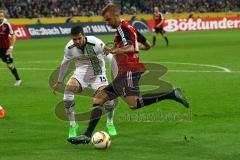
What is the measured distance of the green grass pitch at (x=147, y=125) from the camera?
916 cm

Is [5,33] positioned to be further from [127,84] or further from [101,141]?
[101,141]

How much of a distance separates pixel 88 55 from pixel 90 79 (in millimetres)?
490

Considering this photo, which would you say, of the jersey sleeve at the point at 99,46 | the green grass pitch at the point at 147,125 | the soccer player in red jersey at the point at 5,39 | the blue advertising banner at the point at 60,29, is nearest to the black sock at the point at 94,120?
the green grass pitch at the point at 147,125

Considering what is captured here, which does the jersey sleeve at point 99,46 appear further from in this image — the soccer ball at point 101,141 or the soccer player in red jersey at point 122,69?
the soccer ball at point 101,141

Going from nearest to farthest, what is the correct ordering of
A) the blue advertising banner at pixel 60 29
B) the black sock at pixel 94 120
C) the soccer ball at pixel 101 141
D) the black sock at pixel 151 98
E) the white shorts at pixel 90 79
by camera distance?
the soccer ball at pixel 101 141
the black sock at pixel 94 120
the white shorts at pixel 90 79
the black sock at pixel 151 98
the blue advertising banner at pixel 60 29

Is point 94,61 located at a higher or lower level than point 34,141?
higher

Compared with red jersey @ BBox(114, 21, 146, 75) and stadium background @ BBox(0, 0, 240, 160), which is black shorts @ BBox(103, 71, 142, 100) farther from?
stadium background @ BBox(0, 0, 240, 160)

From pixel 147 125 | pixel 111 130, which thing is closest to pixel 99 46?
pixel 111 130

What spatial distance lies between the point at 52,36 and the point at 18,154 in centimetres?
3779

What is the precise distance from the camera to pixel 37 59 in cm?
2831

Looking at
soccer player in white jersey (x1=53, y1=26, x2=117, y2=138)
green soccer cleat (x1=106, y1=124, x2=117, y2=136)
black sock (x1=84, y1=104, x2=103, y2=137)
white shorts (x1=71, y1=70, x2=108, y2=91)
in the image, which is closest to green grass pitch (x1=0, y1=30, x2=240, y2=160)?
green soccer cleat (x1=106, y1=124, x2=117, y2=136)

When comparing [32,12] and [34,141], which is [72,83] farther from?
[32,12]

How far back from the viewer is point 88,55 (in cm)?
1067

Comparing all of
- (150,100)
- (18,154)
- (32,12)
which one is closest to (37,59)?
(150,100)
